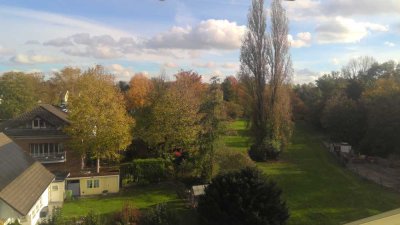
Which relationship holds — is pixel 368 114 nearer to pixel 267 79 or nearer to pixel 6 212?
pixel 267 79

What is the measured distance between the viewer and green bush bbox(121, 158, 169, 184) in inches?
A: 1222

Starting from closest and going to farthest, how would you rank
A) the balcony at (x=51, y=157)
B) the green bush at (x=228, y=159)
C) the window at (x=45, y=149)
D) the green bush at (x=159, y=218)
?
the green bush at (x=159, y=218)
the green bush at (x=228, y=159)
the balcony at (x=51, y=157)
the window at (x=45, y=149)

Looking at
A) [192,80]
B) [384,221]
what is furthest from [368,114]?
[384,221]

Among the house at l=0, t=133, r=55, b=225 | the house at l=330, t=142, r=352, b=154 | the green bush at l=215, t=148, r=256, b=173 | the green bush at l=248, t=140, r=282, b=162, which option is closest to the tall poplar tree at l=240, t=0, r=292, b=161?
the green bush at l=248, t=140, r=282, b=162

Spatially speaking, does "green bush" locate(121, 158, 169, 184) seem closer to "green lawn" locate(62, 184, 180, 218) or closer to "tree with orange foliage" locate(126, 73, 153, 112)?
"green lawn" locate(62, 184, 180, 218)

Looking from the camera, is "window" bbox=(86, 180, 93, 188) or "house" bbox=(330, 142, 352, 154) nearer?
"window" bbox=(86, 180, 93, 188)

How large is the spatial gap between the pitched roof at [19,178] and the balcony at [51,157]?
19.6 feet

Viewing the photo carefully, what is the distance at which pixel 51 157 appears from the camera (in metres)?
31.6

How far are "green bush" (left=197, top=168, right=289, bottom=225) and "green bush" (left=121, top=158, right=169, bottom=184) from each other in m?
11.2

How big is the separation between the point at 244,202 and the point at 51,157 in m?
18.6

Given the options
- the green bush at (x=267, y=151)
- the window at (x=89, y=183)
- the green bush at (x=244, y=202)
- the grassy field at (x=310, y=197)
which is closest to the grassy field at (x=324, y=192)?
the grassy field at (x=310, y=197)

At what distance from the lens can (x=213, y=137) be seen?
28.3m

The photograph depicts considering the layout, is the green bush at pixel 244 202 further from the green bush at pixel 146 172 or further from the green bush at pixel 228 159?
the green bush at pixel 146 172

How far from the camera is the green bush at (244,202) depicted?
19.7m
